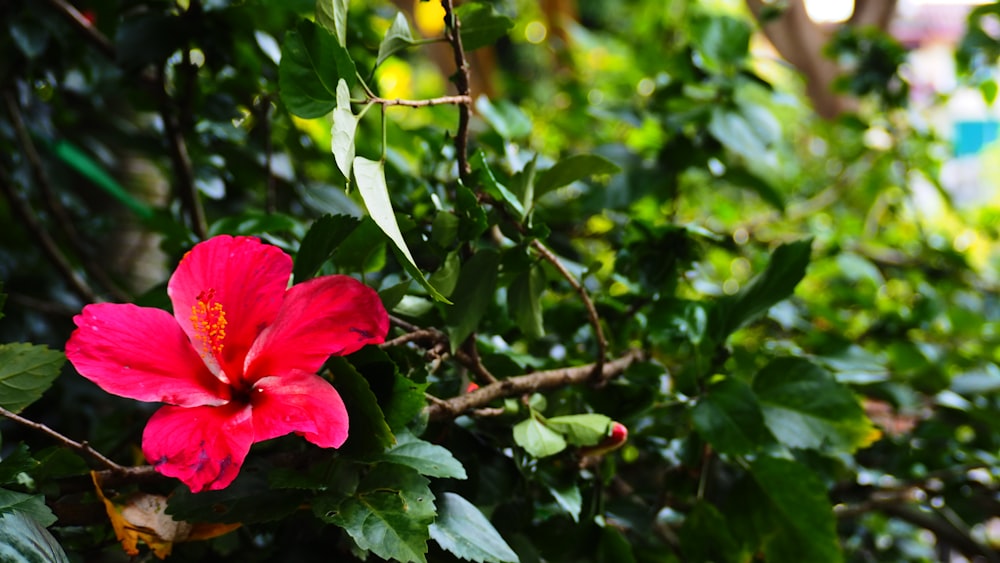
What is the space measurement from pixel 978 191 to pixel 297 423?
207 inches

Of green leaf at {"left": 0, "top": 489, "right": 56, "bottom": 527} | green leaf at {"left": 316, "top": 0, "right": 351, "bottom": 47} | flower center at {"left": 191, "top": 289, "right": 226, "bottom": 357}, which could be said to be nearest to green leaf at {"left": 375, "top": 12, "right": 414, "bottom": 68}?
green leaf at {"left": 316, "top": 0, "right": 351, "bottom": 47}

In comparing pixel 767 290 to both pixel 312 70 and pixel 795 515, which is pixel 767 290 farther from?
pixel 312 70

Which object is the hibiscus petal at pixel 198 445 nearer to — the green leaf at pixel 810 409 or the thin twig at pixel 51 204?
the green leaf at pixel 810 409

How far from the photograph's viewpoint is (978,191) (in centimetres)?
461

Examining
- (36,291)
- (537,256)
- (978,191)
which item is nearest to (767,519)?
(537,256)

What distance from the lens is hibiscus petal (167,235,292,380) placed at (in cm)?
36

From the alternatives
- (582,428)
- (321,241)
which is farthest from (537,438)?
(321,241)

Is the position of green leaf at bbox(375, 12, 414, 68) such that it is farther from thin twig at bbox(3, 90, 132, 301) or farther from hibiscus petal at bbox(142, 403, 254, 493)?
thin twig at bbox(3, 90, 132, 301)

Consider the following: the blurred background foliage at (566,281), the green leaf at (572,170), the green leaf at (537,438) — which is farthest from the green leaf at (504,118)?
the green leaf at (537,438)

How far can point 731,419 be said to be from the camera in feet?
1.58

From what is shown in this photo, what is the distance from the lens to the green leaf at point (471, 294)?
1.32 ft

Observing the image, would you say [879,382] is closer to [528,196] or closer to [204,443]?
[528,196]

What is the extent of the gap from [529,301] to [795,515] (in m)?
0.24

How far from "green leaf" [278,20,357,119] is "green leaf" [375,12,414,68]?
0.09ft
